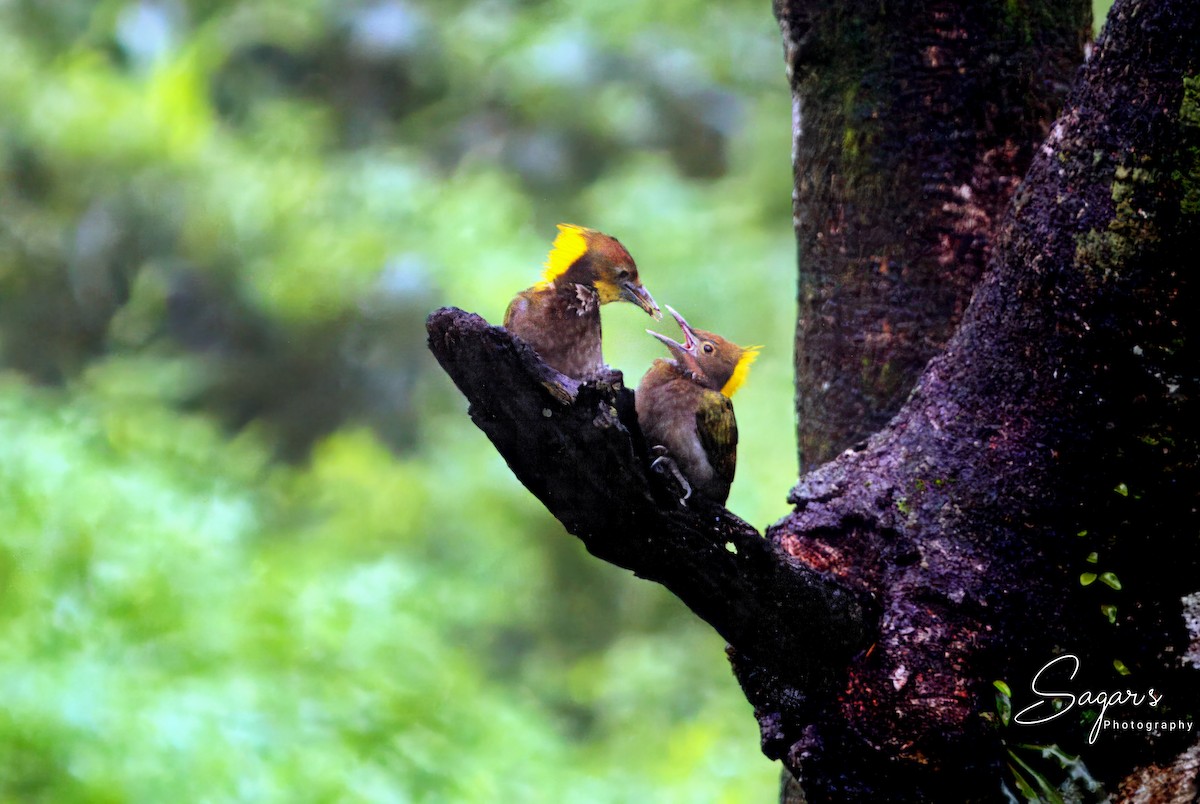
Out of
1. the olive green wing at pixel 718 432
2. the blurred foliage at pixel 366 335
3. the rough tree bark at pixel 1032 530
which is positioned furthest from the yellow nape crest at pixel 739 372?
the blurred foliage at pixel 366 335

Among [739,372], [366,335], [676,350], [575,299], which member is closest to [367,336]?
[366,335]

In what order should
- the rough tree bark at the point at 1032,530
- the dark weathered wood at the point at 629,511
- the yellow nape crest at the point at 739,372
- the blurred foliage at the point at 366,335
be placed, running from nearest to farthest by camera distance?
the dark weathered wood at the point at 629,511 < the rough tree bark at the point at 1032,530 < the yellow nape crest at the point at 739,372 < the blurred foliage at the point at 366,335

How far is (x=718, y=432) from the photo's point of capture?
2398 millimetres

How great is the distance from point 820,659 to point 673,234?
5.75 metres

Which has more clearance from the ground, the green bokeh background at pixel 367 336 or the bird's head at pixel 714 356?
the green bokeh background at pixel 367 336

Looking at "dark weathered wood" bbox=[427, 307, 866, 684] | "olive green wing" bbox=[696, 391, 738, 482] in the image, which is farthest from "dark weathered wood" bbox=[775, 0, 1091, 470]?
"dark weathered wood" bbox=[427, 307, 866, 684]

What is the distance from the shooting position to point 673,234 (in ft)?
25.2

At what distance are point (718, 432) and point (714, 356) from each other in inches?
19.8

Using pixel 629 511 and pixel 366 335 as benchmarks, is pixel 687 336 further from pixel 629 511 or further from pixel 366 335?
pixel 366 335

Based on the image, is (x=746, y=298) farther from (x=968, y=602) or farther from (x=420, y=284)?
(x=968, y=602)

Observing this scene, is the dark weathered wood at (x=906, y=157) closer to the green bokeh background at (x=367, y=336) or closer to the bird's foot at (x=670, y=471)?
the bird's foot at (x=670, y=471)

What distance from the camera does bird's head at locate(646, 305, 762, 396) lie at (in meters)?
2.77

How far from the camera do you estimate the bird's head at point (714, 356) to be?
277cm

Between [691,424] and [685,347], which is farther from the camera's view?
[685,347]
